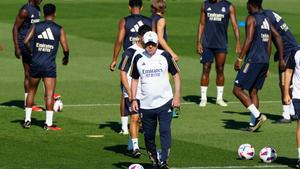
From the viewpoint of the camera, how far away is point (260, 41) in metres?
23.8

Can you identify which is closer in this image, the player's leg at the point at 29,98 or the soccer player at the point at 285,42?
the player's leg at the point at 29,98

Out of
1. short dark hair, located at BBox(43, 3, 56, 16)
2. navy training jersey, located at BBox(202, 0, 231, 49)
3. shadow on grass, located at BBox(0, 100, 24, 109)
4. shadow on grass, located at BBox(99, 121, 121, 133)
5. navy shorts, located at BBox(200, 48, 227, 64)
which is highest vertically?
short dark hair, located at BBox(43, 3, 56, 16)

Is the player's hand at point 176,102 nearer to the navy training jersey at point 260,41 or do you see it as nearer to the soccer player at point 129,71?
the soccer player at point 129,71

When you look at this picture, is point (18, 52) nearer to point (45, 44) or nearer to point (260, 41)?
point (45, 44)

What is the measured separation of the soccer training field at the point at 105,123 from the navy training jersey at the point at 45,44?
4.61ft

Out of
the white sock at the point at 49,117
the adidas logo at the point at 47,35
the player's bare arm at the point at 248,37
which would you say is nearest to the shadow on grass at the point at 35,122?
the white sock at the point at 49,117

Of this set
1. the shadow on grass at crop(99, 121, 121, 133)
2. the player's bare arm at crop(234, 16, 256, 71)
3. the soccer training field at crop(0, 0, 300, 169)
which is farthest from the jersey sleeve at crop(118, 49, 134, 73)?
the player's bare arm at crop(234, 16, 256, 71)

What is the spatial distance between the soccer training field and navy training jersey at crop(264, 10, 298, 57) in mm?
1720

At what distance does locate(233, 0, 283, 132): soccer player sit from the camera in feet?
77.4

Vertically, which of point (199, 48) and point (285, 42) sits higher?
→ point (285, 42)

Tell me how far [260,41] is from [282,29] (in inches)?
42.4

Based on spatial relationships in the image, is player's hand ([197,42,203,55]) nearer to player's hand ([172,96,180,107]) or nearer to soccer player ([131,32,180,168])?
soccer player ([131,32,180,168])

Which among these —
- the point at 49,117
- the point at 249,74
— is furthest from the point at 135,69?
the point at 249,74

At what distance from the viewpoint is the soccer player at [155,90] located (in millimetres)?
18531
